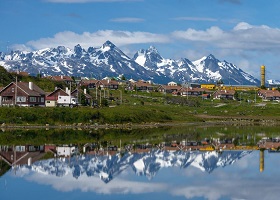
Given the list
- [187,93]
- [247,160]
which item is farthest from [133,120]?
[187,93]

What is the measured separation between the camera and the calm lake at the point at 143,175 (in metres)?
25.8

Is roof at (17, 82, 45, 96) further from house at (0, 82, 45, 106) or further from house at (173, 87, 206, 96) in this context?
house at (173, 87, 206, 96)

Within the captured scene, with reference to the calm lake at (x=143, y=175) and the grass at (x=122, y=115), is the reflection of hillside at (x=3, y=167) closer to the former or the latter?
the calm lake at (x=143, y=175)

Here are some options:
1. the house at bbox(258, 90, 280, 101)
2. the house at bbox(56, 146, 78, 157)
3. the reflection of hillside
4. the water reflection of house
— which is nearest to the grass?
the house at bbox(56, 146, 78, 157)

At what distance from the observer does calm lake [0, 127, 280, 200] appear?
1017 inches

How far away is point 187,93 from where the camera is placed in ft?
570

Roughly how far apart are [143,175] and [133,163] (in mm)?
5844

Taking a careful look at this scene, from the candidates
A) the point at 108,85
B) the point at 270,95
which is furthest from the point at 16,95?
the point at 270,95

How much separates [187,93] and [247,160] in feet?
437

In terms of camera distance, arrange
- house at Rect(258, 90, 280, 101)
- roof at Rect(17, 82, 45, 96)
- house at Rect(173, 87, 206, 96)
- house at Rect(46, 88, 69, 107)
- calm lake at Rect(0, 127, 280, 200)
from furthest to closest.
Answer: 1. house at Rect(173, 87, 206, 96)
2. house at Rect(258, 90, 280, 101)
3. house at Rect(46, 88, 69, 107)
4. roof at Rect(17, 82, 45, 96)
5. calm lake at Rect(0, 127, 280, 200)

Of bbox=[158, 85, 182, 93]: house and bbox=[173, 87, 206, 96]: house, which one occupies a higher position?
bbox=[158, 85, 182, 93]: house

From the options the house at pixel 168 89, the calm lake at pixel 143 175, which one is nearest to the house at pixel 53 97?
the calm lake at pixel 143 175

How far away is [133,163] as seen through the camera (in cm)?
3788

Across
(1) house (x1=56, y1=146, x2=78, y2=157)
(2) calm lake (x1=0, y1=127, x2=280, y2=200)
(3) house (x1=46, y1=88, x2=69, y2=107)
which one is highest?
(3) house (x1=46, y1=88, x2=69, y2=107)
